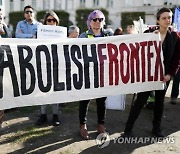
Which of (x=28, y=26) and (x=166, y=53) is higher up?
(x=28, y=26)

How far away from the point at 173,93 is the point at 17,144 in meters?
3.65

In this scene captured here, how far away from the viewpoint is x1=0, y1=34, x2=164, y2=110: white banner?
12.9ft

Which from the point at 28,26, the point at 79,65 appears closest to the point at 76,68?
the point at 79,65

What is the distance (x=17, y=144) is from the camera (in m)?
4.28

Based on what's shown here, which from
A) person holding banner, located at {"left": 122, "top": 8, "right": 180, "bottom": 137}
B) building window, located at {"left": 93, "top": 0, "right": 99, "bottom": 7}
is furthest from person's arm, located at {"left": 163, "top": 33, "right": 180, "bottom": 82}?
building window, located at {"left": 93, "top": 0, "right": 99, "bottom": 7}

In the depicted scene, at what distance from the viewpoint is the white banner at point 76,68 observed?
3.93m

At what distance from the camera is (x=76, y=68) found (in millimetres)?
4207

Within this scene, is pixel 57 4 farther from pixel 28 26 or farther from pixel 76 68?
pixel 76 68

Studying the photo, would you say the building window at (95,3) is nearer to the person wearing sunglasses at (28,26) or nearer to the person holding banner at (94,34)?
the person wearing sunglasses at (28,26)

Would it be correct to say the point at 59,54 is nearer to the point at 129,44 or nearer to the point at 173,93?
the point at 129,44

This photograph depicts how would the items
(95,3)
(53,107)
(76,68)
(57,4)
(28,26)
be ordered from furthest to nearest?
(57,4)
(95,3)
(28,26)
(53,107)
(76,68)

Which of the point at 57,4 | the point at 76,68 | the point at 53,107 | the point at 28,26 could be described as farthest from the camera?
the point at 57,4

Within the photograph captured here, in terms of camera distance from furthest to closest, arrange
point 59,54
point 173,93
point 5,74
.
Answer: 1. point 173,93
2. point 59,54
3. point 5,74

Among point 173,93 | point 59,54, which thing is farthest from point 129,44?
point 173,93
